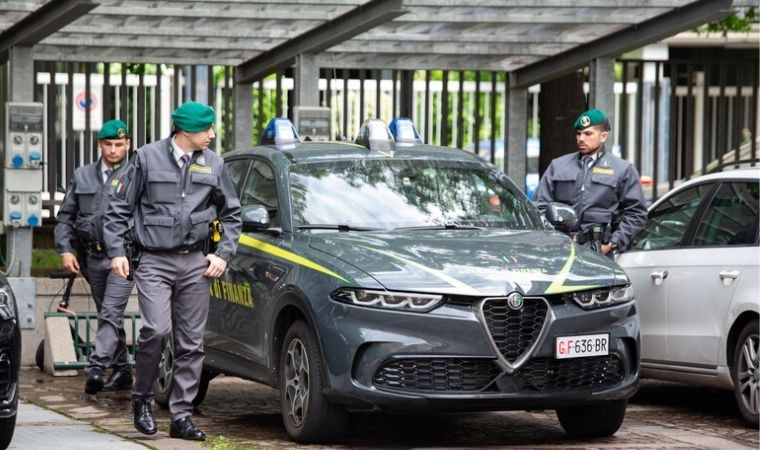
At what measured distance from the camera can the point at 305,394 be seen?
8.20 metres

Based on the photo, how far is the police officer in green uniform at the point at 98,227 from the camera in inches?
432

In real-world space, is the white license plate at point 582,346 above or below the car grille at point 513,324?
below

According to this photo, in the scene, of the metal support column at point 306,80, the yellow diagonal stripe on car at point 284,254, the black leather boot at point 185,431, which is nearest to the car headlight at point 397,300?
the yellow diagonal stripe on car at point 284,254

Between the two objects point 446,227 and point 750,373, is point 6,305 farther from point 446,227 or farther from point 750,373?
point 750,373

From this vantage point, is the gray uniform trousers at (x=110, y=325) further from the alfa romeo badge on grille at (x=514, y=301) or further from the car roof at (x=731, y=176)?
the car roof at (x=731, y=176)

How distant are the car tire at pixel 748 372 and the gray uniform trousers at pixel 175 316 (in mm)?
3043

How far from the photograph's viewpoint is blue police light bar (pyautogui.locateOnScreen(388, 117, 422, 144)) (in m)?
9.95

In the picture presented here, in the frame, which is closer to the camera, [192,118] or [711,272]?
[192,118]

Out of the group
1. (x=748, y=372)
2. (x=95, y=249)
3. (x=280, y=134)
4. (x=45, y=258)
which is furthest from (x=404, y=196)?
(x=45, y=258)

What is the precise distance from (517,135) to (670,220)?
5152 millimetres

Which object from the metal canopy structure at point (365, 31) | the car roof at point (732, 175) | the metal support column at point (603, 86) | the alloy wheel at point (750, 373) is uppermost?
the metal canopy structure at point (365, 31)

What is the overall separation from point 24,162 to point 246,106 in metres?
2.92

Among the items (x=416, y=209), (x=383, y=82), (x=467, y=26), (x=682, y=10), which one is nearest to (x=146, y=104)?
(x=383, y=82)

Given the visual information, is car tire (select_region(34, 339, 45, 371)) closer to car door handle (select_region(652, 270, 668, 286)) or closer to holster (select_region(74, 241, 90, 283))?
holster (select_region(74, 241, 90, 283))
